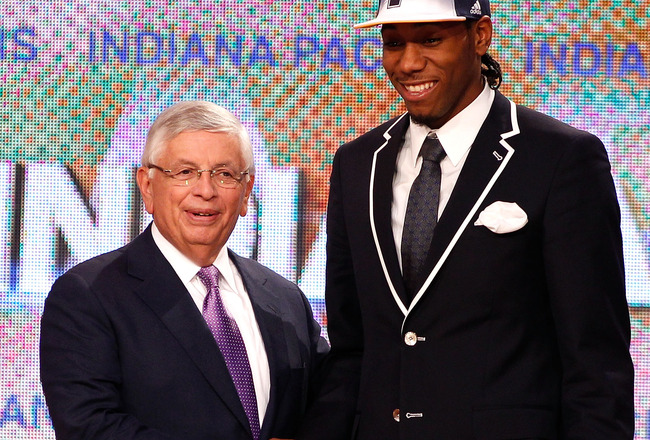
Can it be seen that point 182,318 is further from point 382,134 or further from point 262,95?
point 262,95

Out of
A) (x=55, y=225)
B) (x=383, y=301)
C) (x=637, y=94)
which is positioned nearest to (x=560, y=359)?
(x=383, y=301)

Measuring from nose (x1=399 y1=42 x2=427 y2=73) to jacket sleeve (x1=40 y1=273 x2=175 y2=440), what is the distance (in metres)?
0.94

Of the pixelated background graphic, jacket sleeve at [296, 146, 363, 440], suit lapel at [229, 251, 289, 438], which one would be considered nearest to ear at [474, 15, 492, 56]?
jacket sleeve at [296, 146, 363, 440]

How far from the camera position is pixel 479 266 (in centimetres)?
199

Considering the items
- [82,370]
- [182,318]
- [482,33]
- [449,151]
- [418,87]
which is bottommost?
[82,370]

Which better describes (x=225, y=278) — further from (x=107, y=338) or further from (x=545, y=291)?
(x=545, y=291)

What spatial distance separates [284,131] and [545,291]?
1654 millimetres

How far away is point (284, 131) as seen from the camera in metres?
3.44

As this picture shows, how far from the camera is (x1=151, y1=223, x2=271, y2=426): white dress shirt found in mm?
2330

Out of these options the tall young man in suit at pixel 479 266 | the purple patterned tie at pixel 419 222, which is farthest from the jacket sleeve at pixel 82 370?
the purple patterned tie at pixel 419 222

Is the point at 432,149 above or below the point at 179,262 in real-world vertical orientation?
above

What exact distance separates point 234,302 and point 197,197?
12.1 inches

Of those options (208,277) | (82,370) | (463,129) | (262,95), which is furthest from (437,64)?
(262,95)

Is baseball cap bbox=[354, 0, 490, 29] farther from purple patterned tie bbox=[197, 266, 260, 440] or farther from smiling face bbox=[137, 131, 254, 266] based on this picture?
purple patterned tie bbox=[197, 266, 260, 440]
